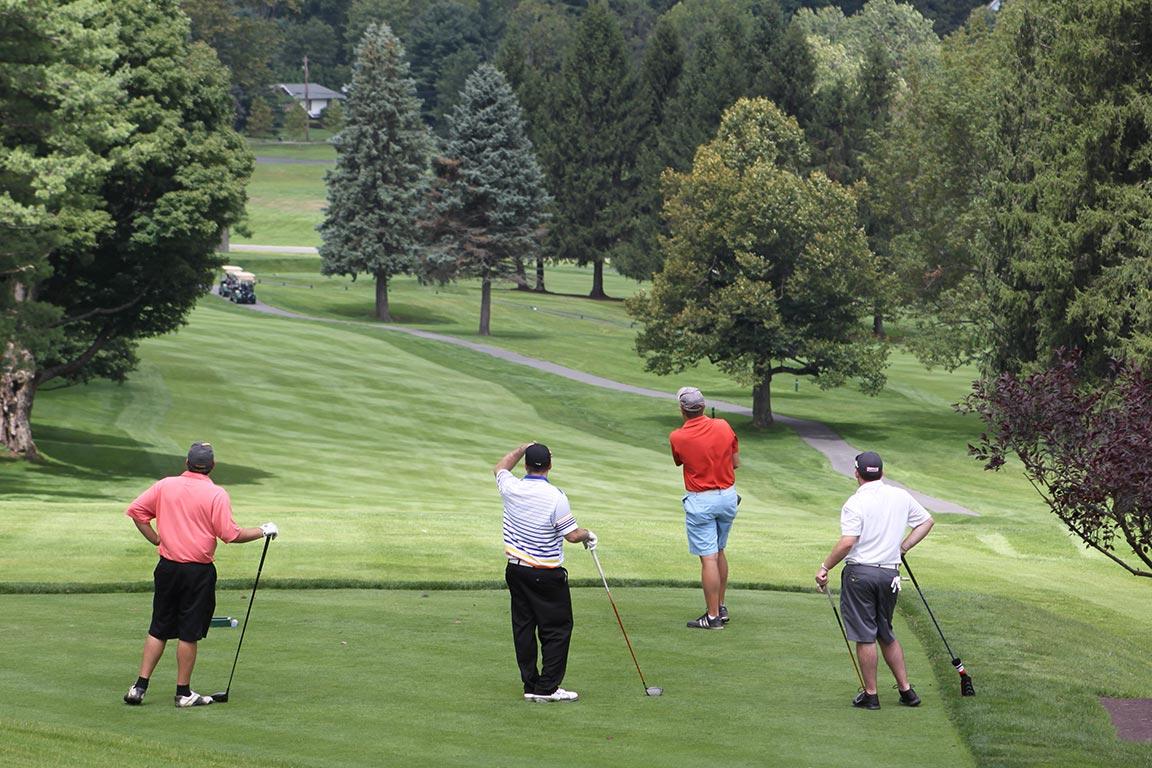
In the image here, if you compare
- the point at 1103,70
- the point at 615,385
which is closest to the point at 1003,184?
the point at 1103,70

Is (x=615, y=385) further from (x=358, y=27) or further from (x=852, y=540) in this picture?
(x=358, y=27)

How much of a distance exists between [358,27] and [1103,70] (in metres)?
149

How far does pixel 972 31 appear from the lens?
74125 mm

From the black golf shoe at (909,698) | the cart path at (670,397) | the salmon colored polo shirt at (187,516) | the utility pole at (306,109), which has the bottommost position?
the cart path at (670,397)

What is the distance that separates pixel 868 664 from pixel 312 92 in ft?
587

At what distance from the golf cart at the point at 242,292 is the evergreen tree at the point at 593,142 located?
21984 mm

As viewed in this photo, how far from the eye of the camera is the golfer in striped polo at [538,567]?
12500 millimetres

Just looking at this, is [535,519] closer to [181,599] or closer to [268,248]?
[181,599]

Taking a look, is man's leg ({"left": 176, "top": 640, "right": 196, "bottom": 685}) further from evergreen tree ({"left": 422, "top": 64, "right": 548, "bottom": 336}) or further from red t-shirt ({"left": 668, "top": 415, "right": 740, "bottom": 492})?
evergreen tree ({"left": 422, "top": 64, "right": 548, "bottom": 336})

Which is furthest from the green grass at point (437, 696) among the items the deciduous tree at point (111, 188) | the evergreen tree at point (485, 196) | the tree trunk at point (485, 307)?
the evergreen tree at point (485, 196)

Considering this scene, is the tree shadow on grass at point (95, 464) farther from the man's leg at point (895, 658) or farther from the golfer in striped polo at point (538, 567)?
the man's leg at point (895, 658)

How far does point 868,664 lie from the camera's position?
40.5ft

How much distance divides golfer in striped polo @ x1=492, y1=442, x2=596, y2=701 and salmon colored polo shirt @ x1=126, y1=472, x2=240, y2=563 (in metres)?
2.13

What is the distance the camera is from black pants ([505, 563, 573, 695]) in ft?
41.2
